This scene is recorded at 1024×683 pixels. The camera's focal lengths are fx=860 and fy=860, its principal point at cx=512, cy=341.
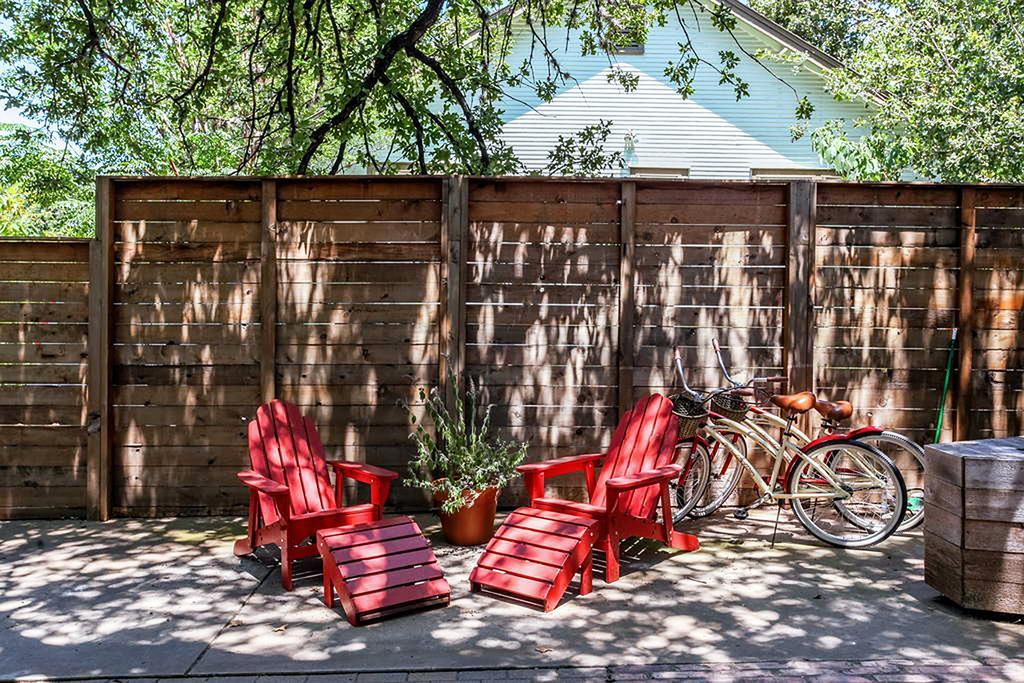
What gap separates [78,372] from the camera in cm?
573

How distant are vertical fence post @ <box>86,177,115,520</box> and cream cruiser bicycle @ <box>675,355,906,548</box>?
3740 mm

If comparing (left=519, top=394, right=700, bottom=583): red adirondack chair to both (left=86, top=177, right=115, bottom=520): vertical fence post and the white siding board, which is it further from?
the white siding board

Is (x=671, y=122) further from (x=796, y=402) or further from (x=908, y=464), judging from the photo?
(x=796, y=402)

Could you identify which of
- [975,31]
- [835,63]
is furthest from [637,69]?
[975,31]

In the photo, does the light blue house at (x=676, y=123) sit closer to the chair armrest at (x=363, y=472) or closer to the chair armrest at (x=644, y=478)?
the chair armrest at (x=363, y=472)

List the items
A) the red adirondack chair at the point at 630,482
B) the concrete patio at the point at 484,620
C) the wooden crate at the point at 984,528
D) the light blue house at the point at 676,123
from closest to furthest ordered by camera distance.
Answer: the concrete patio at the point at 484,620, the wooden crate at the point at 984,528, the red adirondack chair at the point at 630,482, the light blue house at the point at 676,123

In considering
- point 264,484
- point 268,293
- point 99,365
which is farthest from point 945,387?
point 99,365

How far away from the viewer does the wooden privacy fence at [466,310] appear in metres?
5.75

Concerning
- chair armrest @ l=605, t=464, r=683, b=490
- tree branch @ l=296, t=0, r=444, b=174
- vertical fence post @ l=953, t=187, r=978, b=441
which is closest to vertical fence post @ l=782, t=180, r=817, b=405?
vertical fence post @ l=953, t=187, r=978, b=441

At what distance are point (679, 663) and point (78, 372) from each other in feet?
14.3

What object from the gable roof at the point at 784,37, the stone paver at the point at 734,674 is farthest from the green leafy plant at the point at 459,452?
the gable roof at the point at 784,37

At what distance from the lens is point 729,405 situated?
541 cm

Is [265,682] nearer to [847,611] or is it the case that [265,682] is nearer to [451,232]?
[847,611]

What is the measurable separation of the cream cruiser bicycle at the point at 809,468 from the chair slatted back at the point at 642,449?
335 millimetres
